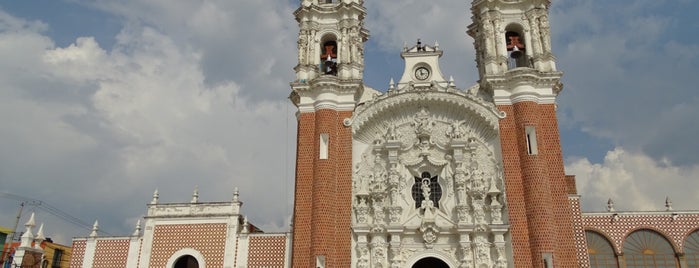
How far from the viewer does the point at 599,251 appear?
69.0 ft

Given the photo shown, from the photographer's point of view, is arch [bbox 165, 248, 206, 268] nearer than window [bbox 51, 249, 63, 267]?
Yes

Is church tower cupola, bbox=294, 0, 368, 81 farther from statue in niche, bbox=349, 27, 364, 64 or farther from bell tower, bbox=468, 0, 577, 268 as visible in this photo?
bell tower, bbox=468, 0, 577, 268

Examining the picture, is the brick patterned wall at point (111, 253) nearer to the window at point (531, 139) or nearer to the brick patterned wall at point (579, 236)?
the window at point (531, 139)

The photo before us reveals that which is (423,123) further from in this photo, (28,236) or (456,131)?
(28,236)

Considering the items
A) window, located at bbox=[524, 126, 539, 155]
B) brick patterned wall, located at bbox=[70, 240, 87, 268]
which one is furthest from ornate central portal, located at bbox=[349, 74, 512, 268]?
brick patterned wall, located at bbox=[70, 240, 87, 268]

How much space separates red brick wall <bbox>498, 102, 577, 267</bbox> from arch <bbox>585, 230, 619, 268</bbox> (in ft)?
9.62

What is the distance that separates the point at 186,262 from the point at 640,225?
61.5 feet

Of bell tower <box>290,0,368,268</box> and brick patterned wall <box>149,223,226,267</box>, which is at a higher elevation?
bell tower <box>290,0,368,268</box>

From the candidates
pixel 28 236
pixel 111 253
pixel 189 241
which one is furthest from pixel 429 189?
pixel 28 236

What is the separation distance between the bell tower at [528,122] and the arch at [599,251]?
2937 mm

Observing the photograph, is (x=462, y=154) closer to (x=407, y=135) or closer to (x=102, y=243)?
(x=407, y=135)

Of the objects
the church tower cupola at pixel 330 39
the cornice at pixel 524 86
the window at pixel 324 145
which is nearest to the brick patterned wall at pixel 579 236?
the cornice at pixel 524 86

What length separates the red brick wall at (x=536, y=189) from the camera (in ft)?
61.0

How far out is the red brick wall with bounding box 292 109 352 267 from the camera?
64.0ft
